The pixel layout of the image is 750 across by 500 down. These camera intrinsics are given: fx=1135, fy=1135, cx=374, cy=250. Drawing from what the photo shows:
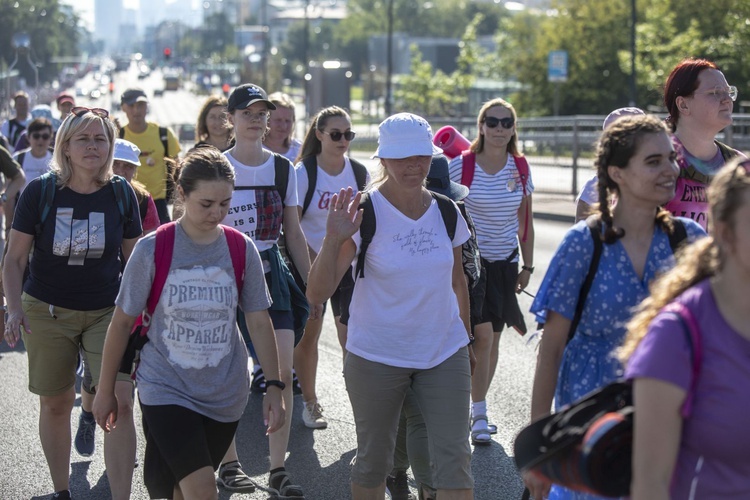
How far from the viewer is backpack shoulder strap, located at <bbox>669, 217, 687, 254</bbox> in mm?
3509

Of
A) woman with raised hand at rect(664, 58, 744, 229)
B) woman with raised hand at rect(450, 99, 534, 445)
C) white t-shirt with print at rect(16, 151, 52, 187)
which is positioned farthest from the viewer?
white t-shirt with print at rect(16, 151, 52, 187)

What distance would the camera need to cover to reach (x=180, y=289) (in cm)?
420

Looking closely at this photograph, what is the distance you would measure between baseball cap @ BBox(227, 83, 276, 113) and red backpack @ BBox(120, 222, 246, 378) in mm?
1782

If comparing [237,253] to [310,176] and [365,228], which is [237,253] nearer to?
[365,228]

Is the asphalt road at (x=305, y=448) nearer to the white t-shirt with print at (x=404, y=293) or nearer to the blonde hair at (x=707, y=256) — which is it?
the white t-shirt with print at (x=404, y=293)

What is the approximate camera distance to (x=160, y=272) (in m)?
4.20

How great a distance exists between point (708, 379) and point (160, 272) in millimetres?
2229

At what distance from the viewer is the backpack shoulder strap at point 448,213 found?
459cm

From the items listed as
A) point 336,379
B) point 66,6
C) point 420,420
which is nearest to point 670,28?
point 336,379

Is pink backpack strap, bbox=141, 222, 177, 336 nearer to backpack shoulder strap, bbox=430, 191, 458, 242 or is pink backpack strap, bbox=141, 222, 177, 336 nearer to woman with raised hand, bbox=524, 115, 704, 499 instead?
backpack shoulder strap, bbox=430, 191, 458, 242

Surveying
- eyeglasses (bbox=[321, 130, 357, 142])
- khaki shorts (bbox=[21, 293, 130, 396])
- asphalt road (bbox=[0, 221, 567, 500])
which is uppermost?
eyeglasses (bbox=[321, 130, 357, 142])

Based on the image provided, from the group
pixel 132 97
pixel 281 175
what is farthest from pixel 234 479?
pixel 132 97

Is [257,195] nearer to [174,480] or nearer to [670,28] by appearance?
[174,480]

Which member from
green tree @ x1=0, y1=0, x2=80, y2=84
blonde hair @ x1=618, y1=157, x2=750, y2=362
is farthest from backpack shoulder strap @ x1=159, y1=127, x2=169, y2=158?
green tree @ x1=0, y1=0, x2=80, y2=84
